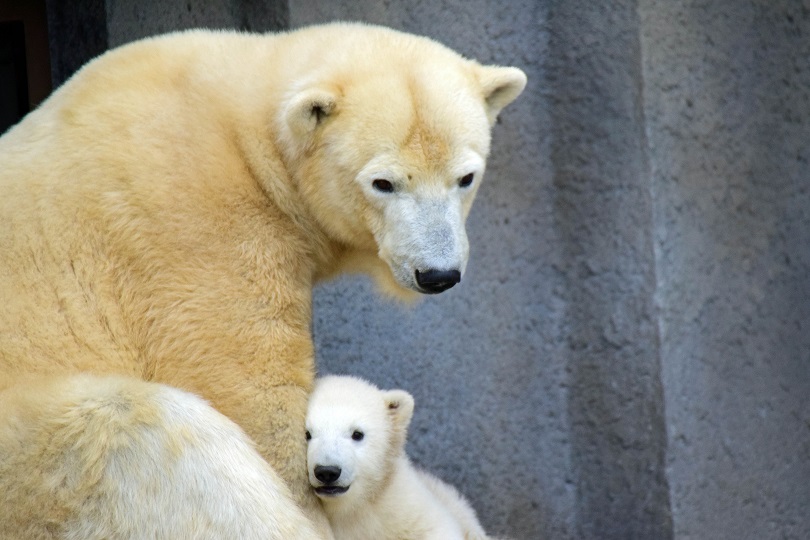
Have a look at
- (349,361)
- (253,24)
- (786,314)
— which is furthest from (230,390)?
(786,314)

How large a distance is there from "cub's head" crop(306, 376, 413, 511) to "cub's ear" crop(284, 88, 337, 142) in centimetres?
90

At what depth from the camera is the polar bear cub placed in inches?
142

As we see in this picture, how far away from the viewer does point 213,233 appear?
3533 mm

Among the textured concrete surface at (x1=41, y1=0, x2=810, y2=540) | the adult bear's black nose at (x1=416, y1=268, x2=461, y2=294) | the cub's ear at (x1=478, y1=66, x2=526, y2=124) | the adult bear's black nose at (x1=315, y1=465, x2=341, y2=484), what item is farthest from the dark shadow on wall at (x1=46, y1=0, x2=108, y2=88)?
the adult bear's black nose at (x1=315, y1=465, x2=341, y2=484)

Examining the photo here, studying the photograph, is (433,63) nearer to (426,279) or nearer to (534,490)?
(426,279)

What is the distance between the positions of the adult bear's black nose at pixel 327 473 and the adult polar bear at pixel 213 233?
0.05m

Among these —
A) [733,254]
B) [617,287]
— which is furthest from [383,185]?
[733,254]

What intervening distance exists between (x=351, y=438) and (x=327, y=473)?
294 millimetres

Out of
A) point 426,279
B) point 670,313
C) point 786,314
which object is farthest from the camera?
point 786,314

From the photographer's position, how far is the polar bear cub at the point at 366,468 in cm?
362

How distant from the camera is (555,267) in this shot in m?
5.07

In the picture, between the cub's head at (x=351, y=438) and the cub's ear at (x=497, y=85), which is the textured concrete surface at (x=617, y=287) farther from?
the cub's ear at (x=497, y=85)

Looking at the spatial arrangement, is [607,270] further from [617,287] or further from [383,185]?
[383,185]

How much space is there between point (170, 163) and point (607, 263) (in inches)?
79.4
